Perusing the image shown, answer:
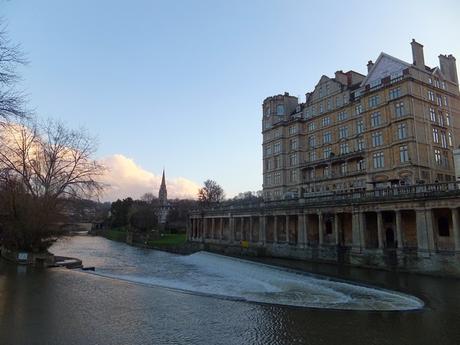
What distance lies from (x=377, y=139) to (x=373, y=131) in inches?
49.4

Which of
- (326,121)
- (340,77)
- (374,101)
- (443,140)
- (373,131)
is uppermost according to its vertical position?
(340,77)

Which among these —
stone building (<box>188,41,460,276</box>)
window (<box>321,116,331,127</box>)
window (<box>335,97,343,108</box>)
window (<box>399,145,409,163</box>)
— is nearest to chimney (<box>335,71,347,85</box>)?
stone building (<box>188,41,460,276</box>)

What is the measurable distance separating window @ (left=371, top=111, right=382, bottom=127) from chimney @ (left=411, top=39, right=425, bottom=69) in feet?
24.2

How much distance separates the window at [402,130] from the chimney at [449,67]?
1229cm

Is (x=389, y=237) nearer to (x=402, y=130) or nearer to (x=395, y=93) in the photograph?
(x=402, y=130)

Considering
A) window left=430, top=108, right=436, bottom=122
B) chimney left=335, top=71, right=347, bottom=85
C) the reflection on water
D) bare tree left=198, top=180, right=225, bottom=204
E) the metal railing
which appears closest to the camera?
the reflection on water

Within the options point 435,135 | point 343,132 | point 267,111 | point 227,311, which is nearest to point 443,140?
point 435,135

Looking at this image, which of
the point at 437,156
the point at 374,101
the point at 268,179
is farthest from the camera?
the point at 268,179

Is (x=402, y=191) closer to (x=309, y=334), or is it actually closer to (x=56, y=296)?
Answer: (x=309, y=334)

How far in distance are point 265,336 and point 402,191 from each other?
24.8 m

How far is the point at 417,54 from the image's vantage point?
46.5 m

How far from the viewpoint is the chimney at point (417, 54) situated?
4631 centimetres

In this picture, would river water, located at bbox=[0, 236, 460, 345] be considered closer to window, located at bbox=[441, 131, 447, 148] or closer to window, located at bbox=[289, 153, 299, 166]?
window, located at bbox=[441, 131, 447, 148]

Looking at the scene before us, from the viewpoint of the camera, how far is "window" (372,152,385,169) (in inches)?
1874
